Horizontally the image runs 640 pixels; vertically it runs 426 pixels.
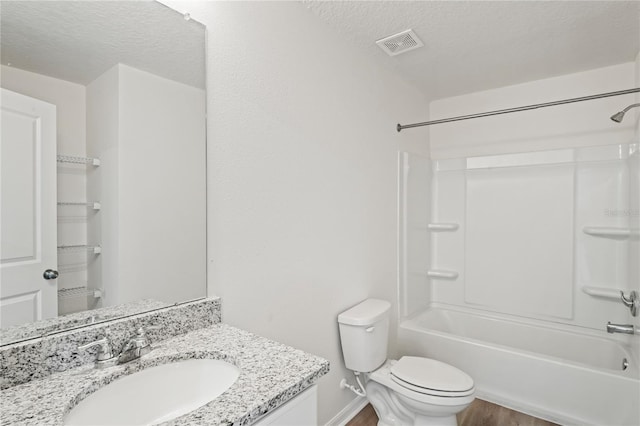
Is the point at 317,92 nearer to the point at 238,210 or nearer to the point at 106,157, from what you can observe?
the point at 238,210

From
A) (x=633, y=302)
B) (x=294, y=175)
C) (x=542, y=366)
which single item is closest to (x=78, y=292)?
(x=294, y=175)

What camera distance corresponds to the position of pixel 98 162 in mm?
1072

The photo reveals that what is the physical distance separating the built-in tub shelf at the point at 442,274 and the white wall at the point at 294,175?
847 mm

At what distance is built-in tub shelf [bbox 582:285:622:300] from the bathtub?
0.96 ft

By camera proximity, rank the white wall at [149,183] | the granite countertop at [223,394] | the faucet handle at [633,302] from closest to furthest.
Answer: the granite countertop at [223,394] < the white wall at [149,183] < the faucet handle at [633,302]

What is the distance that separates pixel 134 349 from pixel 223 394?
1.25 ft

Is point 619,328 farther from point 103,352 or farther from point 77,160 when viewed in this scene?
point 77,160

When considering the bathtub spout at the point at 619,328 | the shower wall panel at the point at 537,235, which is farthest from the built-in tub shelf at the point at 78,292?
the shower wall panel at the point at 537,235

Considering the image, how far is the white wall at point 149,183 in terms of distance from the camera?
110cm

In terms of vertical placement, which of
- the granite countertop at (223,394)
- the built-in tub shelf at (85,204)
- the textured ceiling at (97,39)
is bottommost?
the granite countertop at (223,394)

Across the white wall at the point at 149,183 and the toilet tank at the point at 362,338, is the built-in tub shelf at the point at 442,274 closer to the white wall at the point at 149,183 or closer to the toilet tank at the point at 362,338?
the toilet tank at the point at 362,338

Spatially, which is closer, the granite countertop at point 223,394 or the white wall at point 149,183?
the granite countertop at point 223,394

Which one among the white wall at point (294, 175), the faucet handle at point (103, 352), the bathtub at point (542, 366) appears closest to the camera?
the faucet handle at point (103, 352)

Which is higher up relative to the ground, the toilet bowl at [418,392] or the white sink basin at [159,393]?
the white sink basin at [159,393]
